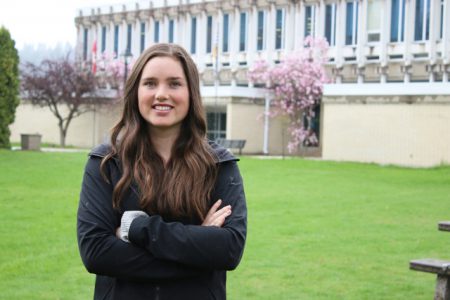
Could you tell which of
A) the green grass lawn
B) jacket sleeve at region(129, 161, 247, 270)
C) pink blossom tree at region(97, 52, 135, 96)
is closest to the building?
pink blossom tree at region(97, 52, 135, 96)

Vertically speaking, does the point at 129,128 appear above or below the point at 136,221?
above

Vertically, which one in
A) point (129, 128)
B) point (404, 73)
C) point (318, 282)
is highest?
point (404, 73)

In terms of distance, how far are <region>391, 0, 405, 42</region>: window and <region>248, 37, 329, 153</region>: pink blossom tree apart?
13.7 ft

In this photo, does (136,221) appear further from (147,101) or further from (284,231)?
(284,231)

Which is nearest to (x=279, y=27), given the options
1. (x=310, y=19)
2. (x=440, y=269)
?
(x=310, y=19)

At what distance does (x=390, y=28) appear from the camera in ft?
152

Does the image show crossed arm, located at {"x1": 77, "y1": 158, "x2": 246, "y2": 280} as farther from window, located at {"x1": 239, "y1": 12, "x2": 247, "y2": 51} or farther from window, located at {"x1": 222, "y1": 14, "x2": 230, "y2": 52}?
window, located at {"x1": 222, "y1": 14, "x2": 230, "y2": 52}

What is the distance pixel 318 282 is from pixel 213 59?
1867 inches

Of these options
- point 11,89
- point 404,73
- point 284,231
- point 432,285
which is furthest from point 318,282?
point 404,73

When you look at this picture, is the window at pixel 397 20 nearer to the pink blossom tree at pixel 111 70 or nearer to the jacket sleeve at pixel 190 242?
the pink blossom tree at pixel 111 70

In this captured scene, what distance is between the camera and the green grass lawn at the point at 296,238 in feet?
29.4

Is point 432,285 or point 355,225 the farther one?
point 355,225

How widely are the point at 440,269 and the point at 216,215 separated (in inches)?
128

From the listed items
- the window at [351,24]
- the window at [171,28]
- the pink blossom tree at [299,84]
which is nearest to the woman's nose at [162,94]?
the pink blossom tree at [299,84]
